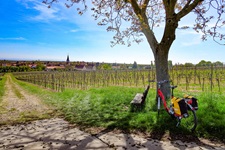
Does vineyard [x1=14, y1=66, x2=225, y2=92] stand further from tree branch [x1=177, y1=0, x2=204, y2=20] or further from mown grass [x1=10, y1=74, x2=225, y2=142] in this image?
tree branch [x1=177, y1=0, x2=204, y2=20]

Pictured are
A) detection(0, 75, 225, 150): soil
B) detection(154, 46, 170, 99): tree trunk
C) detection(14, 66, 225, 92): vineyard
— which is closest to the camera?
detection(0, 75, 225, 150): soil

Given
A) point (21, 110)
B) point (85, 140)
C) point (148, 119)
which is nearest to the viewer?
point (85, 140)

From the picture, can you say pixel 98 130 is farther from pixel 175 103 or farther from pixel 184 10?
pixel 184 10

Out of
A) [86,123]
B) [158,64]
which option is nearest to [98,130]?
[86,123]

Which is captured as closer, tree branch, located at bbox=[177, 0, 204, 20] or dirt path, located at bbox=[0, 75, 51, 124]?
tree branch, located at bbox=[177, 0, 204, 20]

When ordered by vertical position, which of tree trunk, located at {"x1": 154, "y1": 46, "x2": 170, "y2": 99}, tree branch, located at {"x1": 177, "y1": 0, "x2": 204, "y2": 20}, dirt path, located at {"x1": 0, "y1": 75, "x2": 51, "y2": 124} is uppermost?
tree branch, located at {"x1": 177, "y1": 0, "x2": 204, "y2": 20}

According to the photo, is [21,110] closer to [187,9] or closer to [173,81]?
[187,9]

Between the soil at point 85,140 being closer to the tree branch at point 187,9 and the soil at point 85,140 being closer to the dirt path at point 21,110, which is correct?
the dirt path at point 21,110

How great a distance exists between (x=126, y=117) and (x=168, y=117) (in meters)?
1.22

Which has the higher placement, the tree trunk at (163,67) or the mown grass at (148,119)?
the tree trunk at (163,67)

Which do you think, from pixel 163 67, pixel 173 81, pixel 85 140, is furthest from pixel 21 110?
pixel 173 81

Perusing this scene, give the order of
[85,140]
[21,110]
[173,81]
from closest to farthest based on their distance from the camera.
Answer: [85,140] < [21,110] < [173,81]

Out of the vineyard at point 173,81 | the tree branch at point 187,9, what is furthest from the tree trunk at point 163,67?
the vineyard at point 173,81

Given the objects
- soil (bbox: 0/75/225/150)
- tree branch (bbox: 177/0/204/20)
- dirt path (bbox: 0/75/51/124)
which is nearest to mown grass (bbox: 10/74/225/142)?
soil (bbox: 0/75/225/150)
